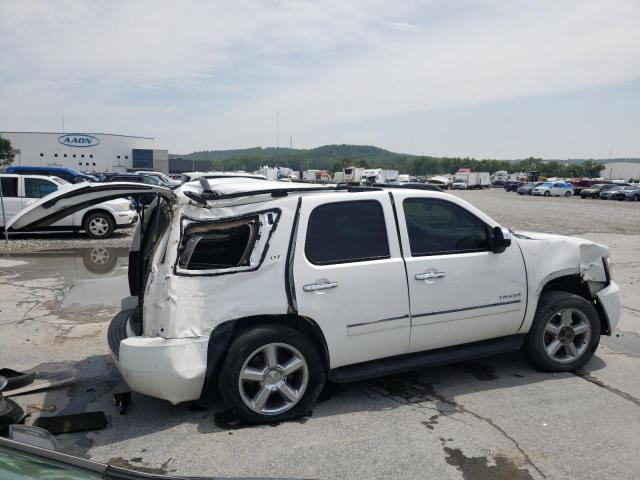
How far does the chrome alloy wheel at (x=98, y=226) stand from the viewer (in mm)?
14266

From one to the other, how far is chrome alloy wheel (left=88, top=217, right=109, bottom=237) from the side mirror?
39.7ft

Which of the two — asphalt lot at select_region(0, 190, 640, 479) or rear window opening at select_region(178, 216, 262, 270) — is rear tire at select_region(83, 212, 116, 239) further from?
rear window opening at select_region(178, 216, 262, 270)

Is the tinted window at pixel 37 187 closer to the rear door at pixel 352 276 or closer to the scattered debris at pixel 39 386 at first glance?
the scattered debris at pixel 39 386

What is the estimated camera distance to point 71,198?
4.05 m

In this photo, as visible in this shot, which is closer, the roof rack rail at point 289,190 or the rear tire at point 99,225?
the roof rack rail at point 289,190

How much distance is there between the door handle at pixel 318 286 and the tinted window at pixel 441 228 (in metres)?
0.81

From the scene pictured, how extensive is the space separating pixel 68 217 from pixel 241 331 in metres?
12.1

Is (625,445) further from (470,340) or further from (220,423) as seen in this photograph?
(220,423)

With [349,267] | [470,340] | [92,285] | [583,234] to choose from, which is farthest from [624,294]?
[583,234]

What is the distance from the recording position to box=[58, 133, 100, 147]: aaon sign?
327 ft

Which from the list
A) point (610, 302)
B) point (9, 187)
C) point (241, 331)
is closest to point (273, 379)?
point (241, 331)

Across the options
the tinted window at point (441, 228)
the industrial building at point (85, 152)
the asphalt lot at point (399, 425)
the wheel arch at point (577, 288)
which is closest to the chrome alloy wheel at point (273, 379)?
the asphalt lot at point (399, 425)

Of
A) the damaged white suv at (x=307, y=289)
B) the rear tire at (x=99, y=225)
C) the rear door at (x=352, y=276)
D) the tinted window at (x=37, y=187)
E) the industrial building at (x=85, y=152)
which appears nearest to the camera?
the damaged white suv at (x=307, y=289)

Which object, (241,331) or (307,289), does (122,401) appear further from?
(307,289)
